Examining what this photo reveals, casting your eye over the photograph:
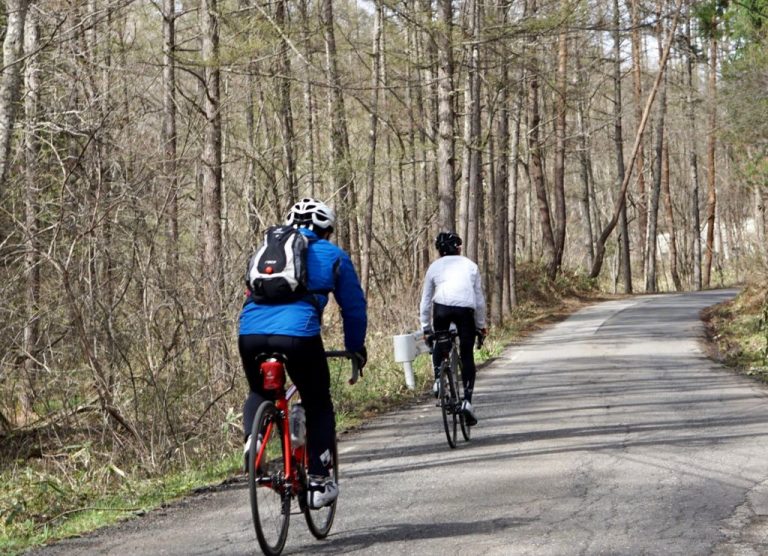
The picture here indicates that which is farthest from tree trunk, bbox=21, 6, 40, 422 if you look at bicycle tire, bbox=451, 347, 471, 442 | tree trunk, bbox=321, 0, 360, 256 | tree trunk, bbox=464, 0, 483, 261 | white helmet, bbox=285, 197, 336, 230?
tree trunk, bbox=321, 0, 360, 256

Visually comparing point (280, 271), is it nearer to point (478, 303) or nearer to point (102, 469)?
point (102, 469)

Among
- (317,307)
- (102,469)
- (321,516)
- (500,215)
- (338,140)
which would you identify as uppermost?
(338,140)

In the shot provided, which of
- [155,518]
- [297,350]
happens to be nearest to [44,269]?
[155,518]

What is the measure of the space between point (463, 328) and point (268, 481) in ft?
17.4

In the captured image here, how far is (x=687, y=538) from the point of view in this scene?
21.2ft

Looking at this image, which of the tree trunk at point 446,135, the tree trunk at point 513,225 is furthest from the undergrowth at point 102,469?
the tree trunk at point 513,225

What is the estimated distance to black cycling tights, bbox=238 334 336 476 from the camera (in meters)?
6.04

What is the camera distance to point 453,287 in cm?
1099

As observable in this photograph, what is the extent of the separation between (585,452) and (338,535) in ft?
12.3

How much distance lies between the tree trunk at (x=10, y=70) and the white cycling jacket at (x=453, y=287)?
4.28 meters

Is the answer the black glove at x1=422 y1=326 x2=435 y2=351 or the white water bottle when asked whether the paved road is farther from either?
the black glove at x1=422 y1=326 x2=435 y2=351

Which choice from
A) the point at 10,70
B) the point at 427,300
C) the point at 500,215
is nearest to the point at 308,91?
the point at 500,215

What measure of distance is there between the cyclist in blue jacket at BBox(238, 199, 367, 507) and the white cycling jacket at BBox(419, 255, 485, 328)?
14.9 ft

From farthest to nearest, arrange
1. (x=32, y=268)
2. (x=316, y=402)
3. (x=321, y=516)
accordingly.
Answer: (x=32, y=268) → (x=321, y=516) → (x=316, y=402)
